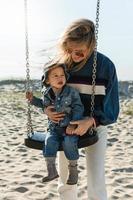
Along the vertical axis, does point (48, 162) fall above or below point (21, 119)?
above

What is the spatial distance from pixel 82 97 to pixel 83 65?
0.24m

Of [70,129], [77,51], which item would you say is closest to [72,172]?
[70,129]

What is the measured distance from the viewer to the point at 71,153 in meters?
3.93

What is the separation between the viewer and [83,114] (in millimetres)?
4070

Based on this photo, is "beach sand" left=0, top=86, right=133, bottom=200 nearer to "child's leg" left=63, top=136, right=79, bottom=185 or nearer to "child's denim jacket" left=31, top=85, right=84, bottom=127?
"child's leg" left=63, top=136, right=79, bottom=185

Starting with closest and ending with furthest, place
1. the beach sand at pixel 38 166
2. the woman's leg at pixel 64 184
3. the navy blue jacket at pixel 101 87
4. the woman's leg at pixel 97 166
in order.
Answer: the navy blue jacket at pixel 101 87 → the woman's leg at pixel 97 166 → the woman's leg at pixel 64 184 → the beach sand at pixel 38 166

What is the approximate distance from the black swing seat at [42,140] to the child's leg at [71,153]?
0.05 m

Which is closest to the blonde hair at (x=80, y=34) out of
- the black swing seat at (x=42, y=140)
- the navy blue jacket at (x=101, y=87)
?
the navy blue jacket at (x=101, y=87)

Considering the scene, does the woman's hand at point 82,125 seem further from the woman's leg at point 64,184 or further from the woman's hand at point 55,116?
the woman's leg at point 64,184

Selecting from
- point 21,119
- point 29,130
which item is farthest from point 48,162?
point 21,119

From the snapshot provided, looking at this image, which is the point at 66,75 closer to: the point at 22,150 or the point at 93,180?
the point at 93,180

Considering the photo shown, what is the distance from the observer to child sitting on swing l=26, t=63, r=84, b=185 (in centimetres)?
394

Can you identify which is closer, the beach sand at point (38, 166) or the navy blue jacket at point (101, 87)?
the navy blue jacket at point (101, 87)

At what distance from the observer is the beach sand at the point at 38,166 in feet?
19.2
